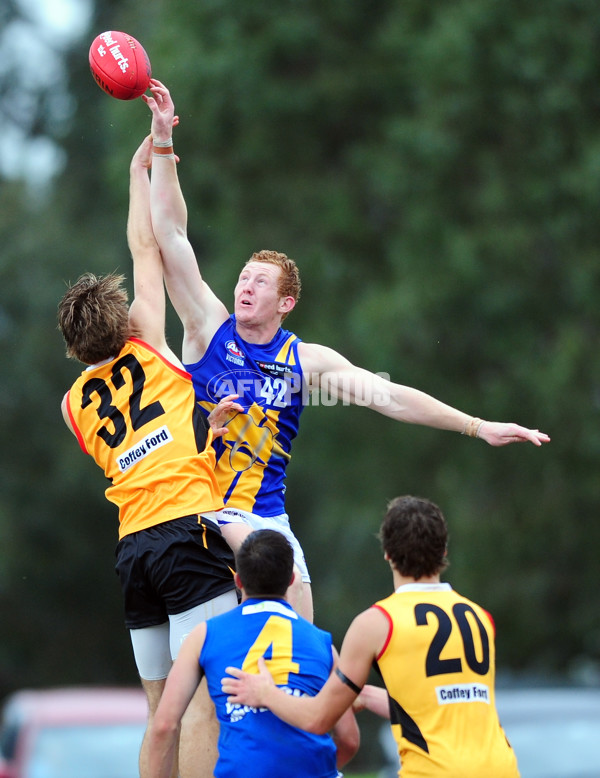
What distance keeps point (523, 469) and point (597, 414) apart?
1715 mm

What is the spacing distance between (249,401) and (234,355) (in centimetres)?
26

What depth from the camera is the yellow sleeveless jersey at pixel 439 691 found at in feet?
16.3

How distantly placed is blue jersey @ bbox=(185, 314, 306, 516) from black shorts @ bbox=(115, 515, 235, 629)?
57cm

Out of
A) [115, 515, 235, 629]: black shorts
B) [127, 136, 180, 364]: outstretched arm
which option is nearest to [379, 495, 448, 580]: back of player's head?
[115, 515, 235, 629]: black shorts

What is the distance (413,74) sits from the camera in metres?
20.1

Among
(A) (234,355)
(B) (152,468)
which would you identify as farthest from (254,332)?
(B) (152,468)

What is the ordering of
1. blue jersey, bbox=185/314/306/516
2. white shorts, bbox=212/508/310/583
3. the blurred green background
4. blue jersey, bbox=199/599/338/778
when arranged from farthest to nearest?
1. the blurred green background
2. blue jersey, bbox=185/314/306/516
3. white shorts, bbox=212/508/310/583
4. blue jersey, bbox=199/599/338/778

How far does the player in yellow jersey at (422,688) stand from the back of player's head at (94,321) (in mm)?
1757

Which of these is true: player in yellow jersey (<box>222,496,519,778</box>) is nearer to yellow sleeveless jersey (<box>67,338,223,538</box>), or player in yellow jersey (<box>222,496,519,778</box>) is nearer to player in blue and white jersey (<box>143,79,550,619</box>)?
yellow sleeveless jersey (<box>67,338,223,538</box>)

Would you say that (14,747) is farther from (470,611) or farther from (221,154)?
(221,154)

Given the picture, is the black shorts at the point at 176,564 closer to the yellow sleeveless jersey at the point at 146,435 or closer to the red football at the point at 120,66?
the yellow sleeveless jersey at the point at 146,435

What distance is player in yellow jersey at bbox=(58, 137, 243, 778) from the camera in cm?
573

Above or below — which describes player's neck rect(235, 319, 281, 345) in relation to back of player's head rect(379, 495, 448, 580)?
above

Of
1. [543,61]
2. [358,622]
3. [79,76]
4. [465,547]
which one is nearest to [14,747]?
[358,622]
